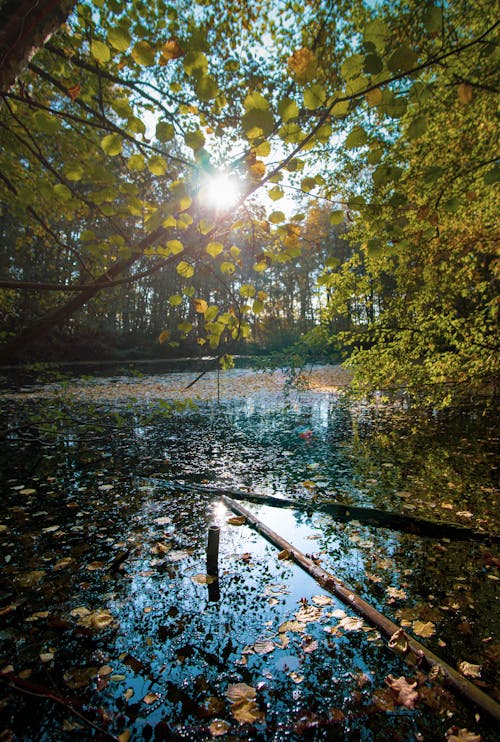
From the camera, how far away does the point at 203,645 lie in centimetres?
221

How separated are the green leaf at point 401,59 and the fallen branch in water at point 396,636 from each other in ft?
8.57

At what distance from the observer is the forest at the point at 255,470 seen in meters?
1.62

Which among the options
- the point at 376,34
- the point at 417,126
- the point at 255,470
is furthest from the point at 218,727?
the point at 255,470

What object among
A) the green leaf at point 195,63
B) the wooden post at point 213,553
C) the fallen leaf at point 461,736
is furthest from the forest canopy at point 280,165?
the fallen leaf at point 461,736

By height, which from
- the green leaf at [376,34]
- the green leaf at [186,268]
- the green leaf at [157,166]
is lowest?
the green leaf at [186,268]

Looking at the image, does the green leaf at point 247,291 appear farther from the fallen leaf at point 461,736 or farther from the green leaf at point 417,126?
the fallen leaf at point 461,736

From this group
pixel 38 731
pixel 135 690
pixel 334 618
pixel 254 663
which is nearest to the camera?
pixel 38 731

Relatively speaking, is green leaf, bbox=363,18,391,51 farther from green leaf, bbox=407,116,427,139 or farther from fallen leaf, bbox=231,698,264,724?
fallen leaf, bbox=231,698,264,724

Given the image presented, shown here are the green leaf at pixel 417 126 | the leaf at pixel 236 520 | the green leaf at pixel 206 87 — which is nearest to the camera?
the green leaf at pixel 206 87

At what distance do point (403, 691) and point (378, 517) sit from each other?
6.27 feet

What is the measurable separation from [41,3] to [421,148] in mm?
6184

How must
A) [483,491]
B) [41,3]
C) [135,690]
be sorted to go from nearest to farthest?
[41,3], [135,690], [483,491]

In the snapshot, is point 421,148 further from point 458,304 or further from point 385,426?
point 385,426

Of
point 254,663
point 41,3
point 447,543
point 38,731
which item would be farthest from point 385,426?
point 41,3
